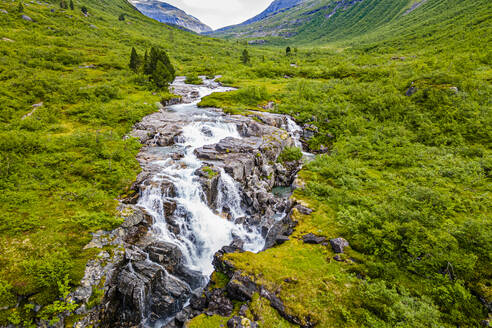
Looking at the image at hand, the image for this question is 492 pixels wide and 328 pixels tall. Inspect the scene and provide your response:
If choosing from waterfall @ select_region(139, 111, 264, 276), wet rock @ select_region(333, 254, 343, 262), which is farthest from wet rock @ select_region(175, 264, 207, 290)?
wet rock @ select_region(333, 254, 343, 262)

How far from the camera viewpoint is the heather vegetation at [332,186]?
334 inches

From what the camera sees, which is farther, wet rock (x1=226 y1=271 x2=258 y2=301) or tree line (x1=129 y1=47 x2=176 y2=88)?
tree line (x1=129 y1=47 x2=176 y2=88)

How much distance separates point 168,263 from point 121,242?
114 inches

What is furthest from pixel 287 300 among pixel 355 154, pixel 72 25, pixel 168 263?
pixel 72 25

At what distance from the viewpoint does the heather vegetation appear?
27.8 ft

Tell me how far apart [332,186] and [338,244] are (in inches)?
288

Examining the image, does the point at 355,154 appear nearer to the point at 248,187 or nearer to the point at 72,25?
the point at 248,187

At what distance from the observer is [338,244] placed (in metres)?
11.4

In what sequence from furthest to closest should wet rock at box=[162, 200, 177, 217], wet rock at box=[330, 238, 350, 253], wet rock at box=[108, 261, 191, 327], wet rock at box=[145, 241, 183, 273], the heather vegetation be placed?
wet rock at box=[162, 200, 177, 217] → wet rock at box=[145, 241, 183, 273] → wet rock at box=[330, 238, 350, 253] → wet rock at box=[108, 261, 191, 327] → the heather vegetation

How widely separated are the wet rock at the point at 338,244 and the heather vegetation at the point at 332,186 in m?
0.31

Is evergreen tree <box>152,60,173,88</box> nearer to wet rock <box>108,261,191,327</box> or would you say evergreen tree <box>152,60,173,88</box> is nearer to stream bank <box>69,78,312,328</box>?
stream bank <box>69,78,312,328</box>

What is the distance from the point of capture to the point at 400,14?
461 ft

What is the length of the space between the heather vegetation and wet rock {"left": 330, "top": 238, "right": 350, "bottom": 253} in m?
0.31

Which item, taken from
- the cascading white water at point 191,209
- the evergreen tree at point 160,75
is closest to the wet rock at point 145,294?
the cascading white water at point 191,209
